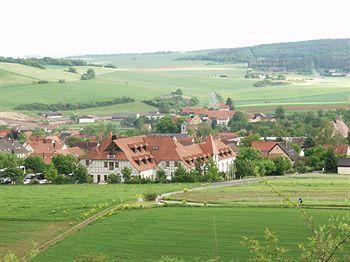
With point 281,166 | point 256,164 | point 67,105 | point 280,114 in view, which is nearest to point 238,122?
point 280,114

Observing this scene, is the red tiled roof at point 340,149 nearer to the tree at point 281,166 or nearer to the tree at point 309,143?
the tree at point 281,166

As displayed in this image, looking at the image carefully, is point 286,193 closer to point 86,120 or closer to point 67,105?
point 86,120

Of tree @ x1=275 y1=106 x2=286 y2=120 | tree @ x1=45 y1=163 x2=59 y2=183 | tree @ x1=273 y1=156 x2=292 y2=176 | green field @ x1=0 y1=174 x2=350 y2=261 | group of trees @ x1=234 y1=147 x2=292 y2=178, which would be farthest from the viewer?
tree @ x1=275 y1=106 x2=286 y2=120

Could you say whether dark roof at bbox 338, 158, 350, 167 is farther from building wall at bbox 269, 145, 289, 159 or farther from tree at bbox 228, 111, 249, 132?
tree at bbox 228, 111, 249, 132

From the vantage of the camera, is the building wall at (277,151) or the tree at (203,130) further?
the tree at (203,130)

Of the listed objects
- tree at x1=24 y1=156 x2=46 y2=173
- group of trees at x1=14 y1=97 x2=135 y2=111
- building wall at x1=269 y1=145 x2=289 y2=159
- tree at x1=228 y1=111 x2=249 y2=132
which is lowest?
group of trees at x1=14 y1=97 x2=135 y2=111

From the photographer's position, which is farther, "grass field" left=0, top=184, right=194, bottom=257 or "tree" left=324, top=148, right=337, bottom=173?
"tree" left=324, top=148, right=337, bottom=173

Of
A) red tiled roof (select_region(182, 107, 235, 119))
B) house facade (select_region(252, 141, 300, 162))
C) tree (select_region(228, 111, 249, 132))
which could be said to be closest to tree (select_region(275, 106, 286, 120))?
tree (select_region(228, 111, 249, 132))

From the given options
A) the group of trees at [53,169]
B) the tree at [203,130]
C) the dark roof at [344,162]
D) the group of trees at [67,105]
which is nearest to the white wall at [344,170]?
the dark roof at [344,162]
